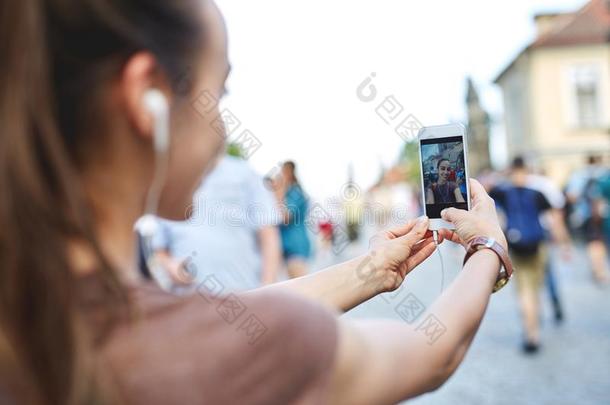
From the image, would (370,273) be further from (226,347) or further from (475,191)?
(226,347)

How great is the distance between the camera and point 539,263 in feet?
21.4

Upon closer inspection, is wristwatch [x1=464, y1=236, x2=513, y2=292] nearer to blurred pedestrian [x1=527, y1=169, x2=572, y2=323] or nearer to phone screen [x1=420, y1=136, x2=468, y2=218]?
phone screen [x1=420, y1=136, x2=468, y2=218]

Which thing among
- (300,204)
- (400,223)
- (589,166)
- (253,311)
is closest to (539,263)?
(300,204)

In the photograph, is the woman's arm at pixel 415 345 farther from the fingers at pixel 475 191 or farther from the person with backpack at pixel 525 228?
the person with backpack at pixel 525 228

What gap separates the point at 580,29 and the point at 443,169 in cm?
3022

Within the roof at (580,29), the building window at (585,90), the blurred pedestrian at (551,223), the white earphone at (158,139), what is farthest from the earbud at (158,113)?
the building window at (585,90)

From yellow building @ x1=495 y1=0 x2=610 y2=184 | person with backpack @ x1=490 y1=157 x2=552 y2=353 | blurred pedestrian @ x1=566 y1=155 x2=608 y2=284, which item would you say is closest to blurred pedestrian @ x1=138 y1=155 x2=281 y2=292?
person with backpack @ x1=490 y1=157 x2=552 y2=353

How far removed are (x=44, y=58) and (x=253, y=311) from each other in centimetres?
40

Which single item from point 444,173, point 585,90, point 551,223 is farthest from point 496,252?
point 585,90

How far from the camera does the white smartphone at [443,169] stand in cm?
141

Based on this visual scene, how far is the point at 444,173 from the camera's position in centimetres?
143

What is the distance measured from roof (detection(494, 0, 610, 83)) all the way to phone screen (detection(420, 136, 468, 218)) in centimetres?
2923

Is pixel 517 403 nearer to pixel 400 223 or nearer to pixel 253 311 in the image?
pixel 400 223

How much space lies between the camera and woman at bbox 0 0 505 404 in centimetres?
84
